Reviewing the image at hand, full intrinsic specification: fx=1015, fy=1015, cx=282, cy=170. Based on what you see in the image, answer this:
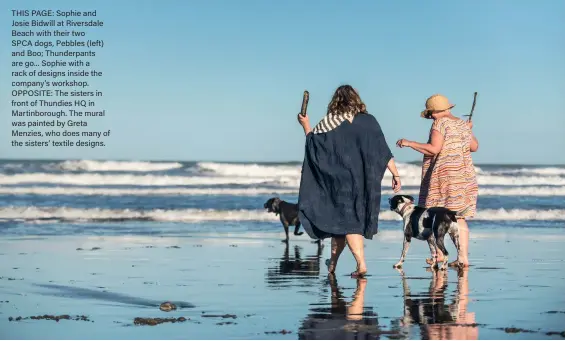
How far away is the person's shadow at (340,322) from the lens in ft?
22.1

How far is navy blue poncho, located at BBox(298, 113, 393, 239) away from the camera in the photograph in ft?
33.9

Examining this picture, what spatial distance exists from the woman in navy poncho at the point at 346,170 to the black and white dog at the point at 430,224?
125 centimetres

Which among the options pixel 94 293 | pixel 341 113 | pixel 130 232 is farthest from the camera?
pixel 130 232

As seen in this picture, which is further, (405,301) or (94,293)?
(94,293)

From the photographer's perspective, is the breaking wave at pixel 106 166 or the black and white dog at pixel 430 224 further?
the breaking wave at pixel 106 166

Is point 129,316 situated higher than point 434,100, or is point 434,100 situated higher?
point 434,100

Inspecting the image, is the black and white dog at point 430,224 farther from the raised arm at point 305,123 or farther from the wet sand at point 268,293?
the raised arm at point 305,123

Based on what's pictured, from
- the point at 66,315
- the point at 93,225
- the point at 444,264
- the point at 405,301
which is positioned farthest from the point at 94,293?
the point at 93,225

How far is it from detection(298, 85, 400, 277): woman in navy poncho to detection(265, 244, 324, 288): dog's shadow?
578 millimetres

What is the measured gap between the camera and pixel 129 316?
25.6ft

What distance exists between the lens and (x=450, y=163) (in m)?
11.3

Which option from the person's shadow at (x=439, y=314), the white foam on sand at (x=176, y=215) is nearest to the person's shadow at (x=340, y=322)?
the person's shadow at (x=439, y=314)

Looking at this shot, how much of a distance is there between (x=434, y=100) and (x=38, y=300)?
491cm

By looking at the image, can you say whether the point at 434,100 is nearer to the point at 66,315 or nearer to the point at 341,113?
the point at 341,113
